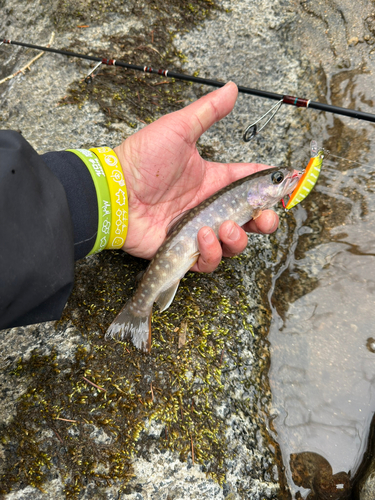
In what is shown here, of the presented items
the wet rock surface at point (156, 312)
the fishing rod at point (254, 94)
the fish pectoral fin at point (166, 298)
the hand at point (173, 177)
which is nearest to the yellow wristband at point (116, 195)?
the hand at point (173, 177)

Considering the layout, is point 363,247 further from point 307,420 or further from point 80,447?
point 80,447

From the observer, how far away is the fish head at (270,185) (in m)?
Answer: 3.40

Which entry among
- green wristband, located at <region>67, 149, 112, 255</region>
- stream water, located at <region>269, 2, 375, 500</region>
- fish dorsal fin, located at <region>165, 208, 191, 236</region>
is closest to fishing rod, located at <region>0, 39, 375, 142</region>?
stream water, located at <region>269, 2, 375, 500</region>

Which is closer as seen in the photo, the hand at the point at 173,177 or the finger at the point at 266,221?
the hand at the point at 173,177

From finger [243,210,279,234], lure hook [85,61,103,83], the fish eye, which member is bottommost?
finger [243,210,279,234]

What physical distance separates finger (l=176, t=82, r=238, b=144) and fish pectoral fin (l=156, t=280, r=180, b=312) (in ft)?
4.73

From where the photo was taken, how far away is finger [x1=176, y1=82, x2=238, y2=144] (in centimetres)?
327

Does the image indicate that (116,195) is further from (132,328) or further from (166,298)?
(132,328)

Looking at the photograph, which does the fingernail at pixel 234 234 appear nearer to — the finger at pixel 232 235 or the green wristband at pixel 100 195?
the finger at pixel 232 235

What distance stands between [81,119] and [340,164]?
3.02 m

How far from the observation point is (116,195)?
3.23 meters

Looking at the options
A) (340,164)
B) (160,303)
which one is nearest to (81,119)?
(160,303)

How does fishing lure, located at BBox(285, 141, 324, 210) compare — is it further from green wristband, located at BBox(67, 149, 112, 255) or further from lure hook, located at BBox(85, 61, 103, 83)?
lure hook, located at BBox(85, 61, 103, 83)

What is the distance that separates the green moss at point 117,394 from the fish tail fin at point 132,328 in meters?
0.07
